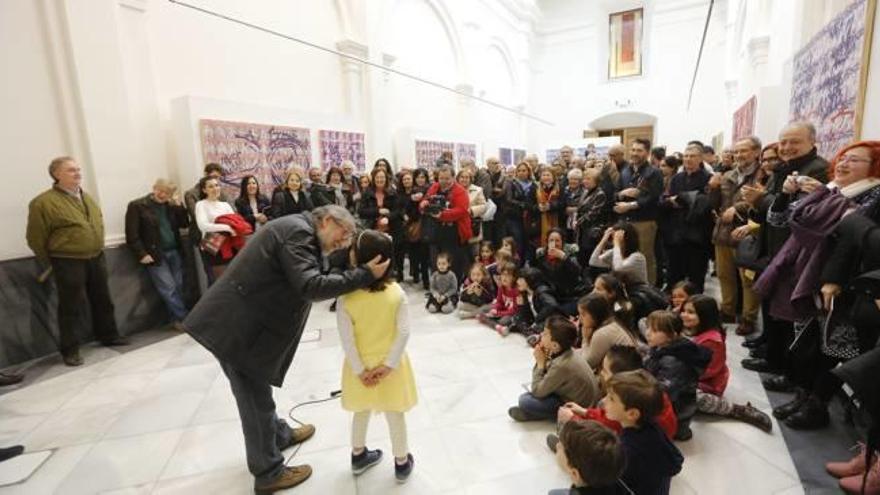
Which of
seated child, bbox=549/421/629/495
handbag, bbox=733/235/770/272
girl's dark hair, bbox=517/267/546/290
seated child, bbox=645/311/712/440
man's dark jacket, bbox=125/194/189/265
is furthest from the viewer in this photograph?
man's dark jacket, bbox=125/194/189/265

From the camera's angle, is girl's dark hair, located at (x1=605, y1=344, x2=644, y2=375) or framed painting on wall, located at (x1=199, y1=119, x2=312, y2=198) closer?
girl's dark hair, located at (x1=605, y1=344, x2=644, y2=375)

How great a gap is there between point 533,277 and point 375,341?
2.40 metres

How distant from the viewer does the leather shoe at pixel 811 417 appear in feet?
7.79

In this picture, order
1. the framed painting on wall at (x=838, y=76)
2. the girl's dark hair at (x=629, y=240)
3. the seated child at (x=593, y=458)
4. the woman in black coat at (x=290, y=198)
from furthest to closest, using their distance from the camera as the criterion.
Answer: the woman in black coat at (x=290, y=198) → the girl's dark hair at (x=629, y=240) → the framed painting on wall at (x=838, y=76) → the seated child at (x=593, y=458)

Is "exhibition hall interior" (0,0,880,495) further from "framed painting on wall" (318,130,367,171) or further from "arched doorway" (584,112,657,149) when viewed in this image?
"arched doorway" (584,112,657,149)

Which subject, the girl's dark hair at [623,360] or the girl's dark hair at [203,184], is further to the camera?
the girl's dark hair at [203,184]

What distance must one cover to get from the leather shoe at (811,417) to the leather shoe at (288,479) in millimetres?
2727

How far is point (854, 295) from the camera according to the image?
6.72 ft

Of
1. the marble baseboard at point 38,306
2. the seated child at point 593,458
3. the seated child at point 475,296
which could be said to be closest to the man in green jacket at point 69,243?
the marble baseboard at point 38,306

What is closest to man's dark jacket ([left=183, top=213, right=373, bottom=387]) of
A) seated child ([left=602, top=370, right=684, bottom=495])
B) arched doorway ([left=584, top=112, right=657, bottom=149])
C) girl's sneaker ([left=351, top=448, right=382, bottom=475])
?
girl's sneaker ([left=351, top=448, right=382, bottom=475])

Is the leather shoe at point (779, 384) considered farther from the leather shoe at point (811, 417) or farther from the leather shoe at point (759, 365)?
the leather shoe at point (811, 417)

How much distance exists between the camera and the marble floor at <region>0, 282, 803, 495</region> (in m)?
2.12

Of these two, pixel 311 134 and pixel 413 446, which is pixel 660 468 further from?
pixel 311 134

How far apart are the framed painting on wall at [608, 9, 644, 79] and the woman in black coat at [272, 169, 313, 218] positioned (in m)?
13.0
